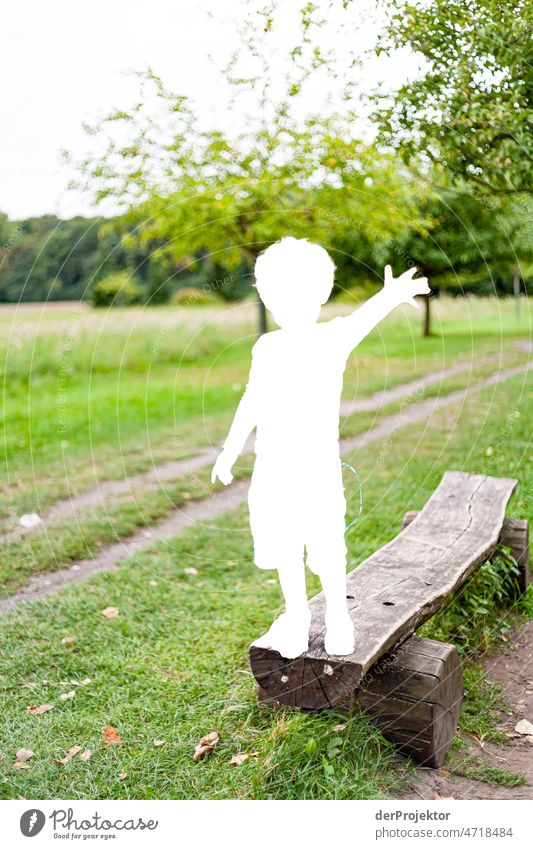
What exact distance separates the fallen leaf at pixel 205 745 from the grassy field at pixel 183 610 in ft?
0.10

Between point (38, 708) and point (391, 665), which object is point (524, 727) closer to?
point (391, 665)

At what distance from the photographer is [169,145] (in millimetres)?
5789

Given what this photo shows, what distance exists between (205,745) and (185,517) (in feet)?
9.53

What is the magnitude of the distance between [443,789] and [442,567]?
853 mm

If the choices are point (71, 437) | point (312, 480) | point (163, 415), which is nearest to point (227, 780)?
point (312, 480)

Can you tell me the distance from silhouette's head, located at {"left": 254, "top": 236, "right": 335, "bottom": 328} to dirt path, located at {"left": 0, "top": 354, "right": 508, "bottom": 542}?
2738mm

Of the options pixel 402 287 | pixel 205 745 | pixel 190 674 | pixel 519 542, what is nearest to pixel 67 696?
pixel 190 674

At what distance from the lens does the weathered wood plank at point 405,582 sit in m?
2.66

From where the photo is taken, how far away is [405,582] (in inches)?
124

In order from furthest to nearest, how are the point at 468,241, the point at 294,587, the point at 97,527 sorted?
1. the point at 97,527
2. the point at 468,241
3. the point at 294,587

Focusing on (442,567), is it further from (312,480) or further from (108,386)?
(108,386)

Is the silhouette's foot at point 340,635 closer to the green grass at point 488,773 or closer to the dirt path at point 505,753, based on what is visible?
the dirt path at point 505,753

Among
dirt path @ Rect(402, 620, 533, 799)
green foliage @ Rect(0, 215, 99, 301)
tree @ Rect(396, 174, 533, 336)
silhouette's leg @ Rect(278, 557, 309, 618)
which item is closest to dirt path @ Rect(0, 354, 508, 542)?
tree @ Rect(396, 174, 533, 336)

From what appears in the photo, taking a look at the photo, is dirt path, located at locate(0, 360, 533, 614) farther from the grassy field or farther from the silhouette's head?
the silhouette's head
